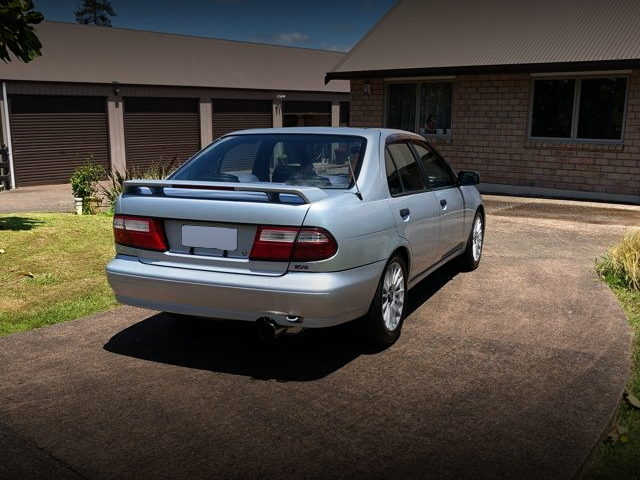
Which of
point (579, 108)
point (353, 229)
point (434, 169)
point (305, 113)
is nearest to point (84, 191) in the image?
point (434, 169)

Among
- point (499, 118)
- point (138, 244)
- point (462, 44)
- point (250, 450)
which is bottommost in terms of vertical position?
point (250, 450)

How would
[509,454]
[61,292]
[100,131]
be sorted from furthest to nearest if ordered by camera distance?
[100,131] < [61,292] < [509,454]

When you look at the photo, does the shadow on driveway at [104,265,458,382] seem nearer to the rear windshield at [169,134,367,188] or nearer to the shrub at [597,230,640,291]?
the rear windshield at [169,134,367,188]

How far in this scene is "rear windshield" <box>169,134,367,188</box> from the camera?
16.6 ft

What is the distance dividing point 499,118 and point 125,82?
45.0 ft

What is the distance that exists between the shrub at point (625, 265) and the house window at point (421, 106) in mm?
10027

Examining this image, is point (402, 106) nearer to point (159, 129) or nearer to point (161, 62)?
point (159, 129)

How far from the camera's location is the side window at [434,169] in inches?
244

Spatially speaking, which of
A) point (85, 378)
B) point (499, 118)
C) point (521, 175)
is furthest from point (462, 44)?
point (85, 378)

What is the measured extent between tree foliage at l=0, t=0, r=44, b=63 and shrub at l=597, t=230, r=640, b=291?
7.97 meters

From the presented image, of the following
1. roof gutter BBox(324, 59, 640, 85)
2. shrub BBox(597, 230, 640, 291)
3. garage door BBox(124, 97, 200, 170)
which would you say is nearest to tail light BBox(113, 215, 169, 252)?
shrub BBox(597, 230, 640, 291)

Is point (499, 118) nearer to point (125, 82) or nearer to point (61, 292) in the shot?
point (61, 292)

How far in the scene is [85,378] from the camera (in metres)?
4.49

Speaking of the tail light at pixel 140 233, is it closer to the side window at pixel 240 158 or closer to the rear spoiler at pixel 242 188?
the rear spoiler at pixel 242 188
